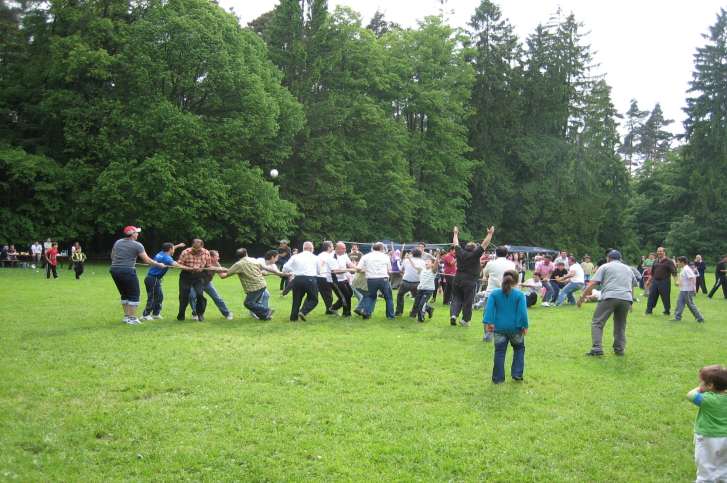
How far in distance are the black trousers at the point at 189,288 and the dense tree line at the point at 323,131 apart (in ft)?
63.9

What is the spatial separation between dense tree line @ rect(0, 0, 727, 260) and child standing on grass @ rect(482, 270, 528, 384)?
26.4m

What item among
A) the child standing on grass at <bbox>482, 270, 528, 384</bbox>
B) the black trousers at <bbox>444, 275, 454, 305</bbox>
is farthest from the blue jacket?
the black trousers at <bbox>444, 275, 454, 305</bbox>

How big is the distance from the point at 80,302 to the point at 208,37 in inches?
846

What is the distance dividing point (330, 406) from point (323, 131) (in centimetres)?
3613

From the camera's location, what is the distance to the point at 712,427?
5234 millimetres

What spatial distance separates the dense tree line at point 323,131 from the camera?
3297 centimetres

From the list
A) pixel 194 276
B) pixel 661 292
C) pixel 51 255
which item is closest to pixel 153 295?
pixel 194 276

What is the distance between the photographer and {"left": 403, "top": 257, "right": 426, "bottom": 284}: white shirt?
49.8ft

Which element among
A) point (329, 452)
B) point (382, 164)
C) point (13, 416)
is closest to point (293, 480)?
point (329, 452)

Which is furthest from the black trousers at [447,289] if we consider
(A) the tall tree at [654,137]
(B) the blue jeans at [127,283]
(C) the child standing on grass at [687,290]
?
(A) the tall tree at [654,137]

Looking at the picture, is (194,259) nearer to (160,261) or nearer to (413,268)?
(160,261)

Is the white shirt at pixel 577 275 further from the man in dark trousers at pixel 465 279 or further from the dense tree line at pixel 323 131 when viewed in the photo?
the dense tree line at pixel 323 131

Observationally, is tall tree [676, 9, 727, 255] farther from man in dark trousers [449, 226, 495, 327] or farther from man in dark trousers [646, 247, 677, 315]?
man in dark trousers [449, 226, 495, 327]

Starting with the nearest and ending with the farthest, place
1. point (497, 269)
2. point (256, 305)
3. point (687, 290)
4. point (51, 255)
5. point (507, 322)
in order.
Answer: point (507, 322) < point (497, 269) < point (256, 305) < point (687, 290) < point (51, 255)
